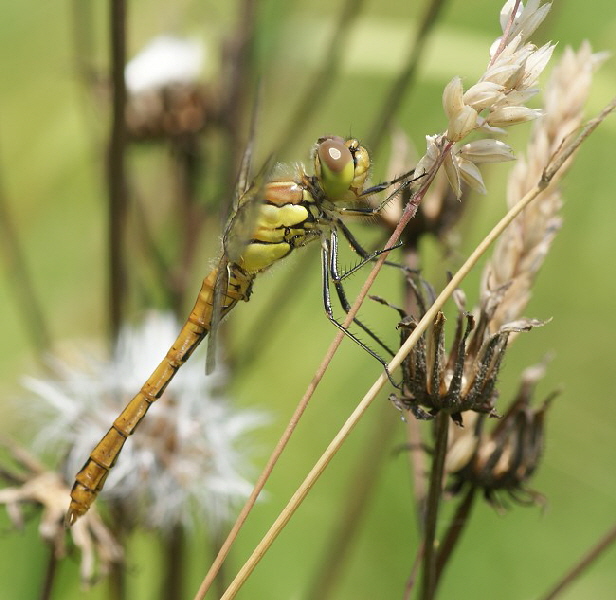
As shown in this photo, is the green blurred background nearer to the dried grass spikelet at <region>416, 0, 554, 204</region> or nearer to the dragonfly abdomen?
the dragonfly abdomen

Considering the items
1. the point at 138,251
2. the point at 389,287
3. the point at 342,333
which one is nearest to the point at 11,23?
the point at 138,251

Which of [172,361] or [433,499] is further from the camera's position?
[172,361]

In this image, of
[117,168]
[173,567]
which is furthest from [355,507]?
[117,168]

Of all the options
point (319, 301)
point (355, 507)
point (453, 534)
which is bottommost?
point (453, 534)

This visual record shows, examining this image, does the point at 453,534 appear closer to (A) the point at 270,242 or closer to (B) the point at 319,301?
(A) the point at 270,242

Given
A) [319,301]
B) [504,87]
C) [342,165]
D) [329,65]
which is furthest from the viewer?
[319,301]

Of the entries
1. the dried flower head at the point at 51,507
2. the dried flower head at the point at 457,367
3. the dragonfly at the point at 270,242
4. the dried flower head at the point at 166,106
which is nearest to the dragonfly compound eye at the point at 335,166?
the dragonfly at the point at 270,242

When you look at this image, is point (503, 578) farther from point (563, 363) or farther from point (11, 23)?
point (11, 23)
